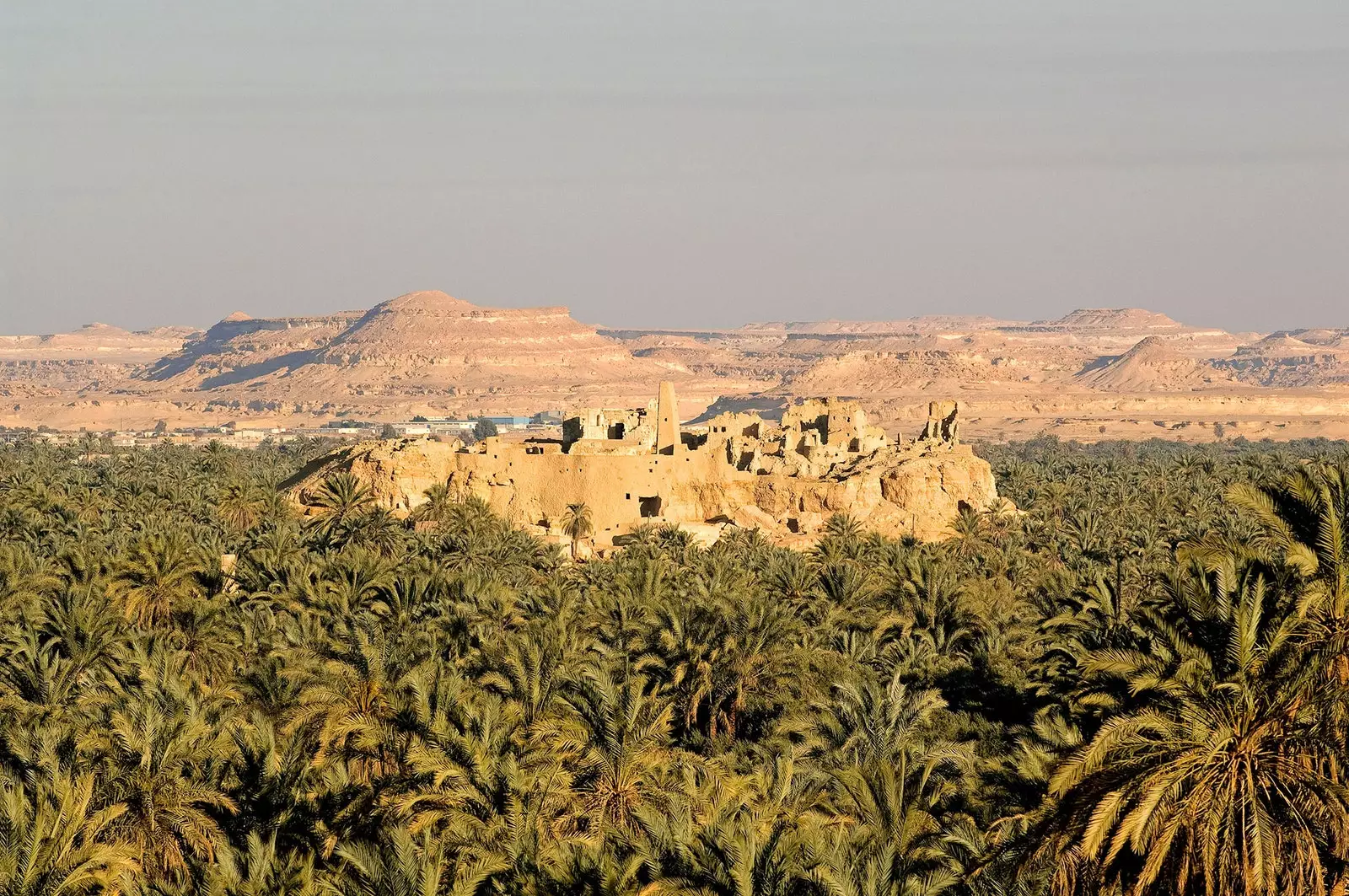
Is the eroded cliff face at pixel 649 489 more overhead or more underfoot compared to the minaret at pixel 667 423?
more underfoot

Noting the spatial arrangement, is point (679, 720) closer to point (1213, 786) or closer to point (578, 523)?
point (1213, 786)

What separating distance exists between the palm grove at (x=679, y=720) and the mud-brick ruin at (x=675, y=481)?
14117 millimetres

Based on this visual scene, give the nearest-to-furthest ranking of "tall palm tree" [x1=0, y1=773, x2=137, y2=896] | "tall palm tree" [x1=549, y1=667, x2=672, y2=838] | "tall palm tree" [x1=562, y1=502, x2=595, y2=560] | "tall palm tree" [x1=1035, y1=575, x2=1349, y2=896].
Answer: "tall palm tree" [x1=1035, y1=575, x2=1349, y2=896] < "tall palm tree" [x1=0, y1=773, x2=137, y2=896] < "tall palm tree" [x1=549, y1=667, x2=672, y2=838] < "tall palm tree" [x1=562, y1=502, x2=595, y2=560]

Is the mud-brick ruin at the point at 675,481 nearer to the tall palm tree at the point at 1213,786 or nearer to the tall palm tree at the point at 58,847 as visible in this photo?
the tall palm tree at the point at 58,847

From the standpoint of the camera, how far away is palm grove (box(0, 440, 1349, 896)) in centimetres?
1551

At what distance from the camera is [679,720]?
32.9 meters

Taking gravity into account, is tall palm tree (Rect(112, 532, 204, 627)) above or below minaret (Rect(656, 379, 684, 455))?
below

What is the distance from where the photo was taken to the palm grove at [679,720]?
15508 mm

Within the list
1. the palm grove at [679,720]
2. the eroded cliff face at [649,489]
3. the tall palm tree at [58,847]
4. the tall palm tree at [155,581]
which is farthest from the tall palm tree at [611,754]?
the eroded cliff face at [649,489]

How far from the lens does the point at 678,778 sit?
2344 centimetres

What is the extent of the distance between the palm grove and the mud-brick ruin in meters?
14.1

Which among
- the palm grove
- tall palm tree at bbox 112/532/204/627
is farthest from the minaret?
tall palm tree at bbox 112/532/204/627

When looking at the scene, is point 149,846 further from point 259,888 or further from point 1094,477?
point 1094,477

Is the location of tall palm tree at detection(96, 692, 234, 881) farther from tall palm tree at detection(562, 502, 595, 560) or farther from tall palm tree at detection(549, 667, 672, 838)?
tall palm tree at detection(562, 502, 595, 560)
